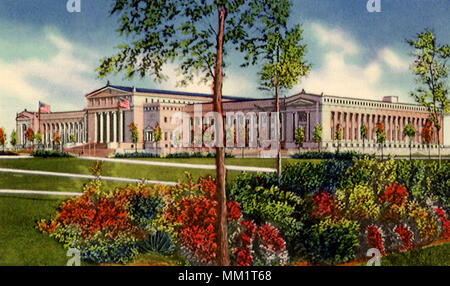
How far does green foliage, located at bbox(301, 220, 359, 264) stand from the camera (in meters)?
12.4

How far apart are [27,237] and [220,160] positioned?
6.32 m

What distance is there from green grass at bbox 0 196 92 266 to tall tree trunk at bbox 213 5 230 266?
162 inches

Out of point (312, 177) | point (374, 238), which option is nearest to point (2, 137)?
point (312, 177)

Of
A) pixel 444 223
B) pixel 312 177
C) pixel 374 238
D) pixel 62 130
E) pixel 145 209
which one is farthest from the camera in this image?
pixel 444 223

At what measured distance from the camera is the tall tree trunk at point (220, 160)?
1083 centimetres

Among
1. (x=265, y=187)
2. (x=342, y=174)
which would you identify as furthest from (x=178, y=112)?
(x=342, y=174)

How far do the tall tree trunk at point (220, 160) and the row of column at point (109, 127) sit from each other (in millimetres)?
5657

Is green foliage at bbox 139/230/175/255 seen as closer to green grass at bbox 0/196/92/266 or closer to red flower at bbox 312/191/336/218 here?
green grass at bbox 0/196/92/266

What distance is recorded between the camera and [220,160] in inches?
430

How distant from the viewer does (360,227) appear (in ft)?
45.8

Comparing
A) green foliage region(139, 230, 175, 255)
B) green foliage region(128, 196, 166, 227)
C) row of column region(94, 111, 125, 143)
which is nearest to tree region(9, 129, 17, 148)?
row of column region(94, 111, 125, 143)

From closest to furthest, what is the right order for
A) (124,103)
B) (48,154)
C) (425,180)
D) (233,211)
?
(233,211), (124,103), (48,154), (425,180)

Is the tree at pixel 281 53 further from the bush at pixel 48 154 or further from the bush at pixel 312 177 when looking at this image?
the bush at pixel 48 154

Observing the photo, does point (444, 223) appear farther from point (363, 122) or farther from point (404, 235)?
point (363, 122)
